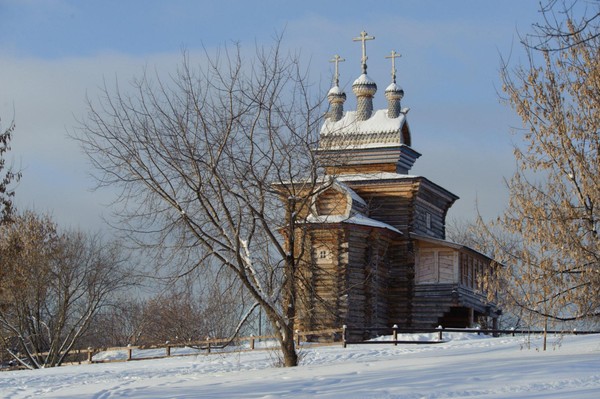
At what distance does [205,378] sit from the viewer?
21719 mm

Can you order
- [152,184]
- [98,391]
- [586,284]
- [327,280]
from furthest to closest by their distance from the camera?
[327,280] < [152,184] < [98,391] < [586,284]

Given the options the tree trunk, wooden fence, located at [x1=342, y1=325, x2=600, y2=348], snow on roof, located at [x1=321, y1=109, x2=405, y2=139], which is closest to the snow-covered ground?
the tree trunk

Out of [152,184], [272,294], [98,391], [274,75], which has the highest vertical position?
[274,75]

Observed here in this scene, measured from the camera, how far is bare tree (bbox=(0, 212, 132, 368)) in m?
40.7

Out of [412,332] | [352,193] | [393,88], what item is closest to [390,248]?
[352,193]

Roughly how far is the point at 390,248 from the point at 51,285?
15.1 m

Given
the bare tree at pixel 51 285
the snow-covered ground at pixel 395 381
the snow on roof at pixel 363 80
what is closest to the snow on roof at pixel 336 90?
the snow on roof at pixel 363 80

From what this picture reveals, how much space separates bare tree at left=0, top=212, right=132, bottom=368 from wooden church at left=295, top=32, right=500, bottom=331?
386 inches

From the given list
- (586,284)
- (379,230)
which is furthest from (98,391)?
(379,230)

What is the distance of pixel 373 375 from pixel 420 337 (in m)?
17.0

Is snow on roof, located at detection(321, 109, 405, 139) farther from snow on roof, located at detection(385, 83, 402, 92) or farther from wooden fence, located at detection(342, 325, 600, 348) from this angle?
wooden fence, located at detection(342, 325, 600, 348)

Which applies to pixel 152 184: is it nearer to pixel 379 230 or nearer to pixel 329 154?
pixel 329 154

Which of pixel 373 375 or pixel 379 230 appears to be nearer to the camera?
pixel 373 375

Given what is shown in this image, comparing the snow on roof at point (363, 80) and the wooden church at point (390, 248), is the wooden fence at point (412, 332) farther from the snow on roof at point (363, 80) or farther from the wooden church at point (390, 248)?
the snow on roof at point (363, 80)
